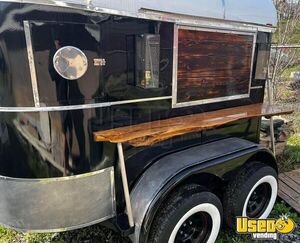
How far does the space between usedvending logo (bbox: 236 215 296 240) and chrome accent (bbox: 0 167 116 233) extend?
153 cm

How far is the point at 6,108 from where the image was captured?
1864 mm

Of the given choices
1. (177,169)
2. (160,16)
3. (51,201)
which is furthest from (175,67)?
(51,201)

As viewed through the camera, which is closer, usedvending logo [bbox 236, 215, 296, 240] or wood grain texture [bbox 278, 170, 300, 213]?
usedvending logo [bbox 236, 215, 296, 240]

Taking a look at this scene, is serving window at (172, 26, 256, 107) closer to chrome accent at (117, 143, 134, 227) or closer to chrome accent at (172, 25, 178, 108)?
chrome accent at (172, 25, 178, 108)

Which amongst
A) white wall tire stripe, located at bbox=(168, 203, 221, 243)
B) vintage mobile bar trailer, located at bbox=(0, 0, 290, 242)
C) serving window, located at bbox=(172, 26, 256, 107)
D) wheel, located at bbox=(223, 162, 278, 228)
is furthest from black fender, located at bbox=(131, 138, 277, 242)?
serving window, located at bbox=(172, 26, 256, 107)

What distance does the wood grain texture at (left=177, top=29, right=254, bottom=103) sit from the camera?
2.48m

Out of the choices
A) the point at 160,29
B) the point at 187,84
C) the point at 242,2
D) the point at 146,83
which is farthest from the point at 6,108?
the point at 242,2

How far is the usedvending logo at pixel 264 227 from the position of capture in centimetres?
283

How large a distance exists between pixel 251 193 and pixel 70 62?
219 cm

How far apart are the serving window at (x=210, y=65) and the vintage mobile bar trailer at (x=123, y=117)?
1 cm

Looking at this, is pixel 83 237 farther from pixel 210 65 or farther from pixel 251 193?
pixel 210 65

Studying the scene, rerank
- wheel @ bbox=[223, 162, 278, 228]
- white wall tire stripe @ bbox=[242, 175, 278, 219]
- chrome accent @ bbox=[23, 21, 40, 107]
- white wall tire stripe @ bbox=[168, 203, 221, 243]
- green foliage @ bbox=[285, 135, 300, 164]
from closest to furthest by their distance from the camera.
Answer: chrome accent @ bbox=[23, 21, 40, 107] < white wall tire stripe @ bbox=[168, 203, 221, 243] < wheel @ bbox=[223, 162, 278, 228] < white wall tire stripe @ bbox=[242, 175, 278, 219] < green foliage @ bbox=[285, 135, 300, 164]

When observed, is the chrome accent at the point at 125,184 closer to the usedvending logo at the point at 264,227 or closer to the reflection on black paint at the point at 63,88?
the reflection on black paint at the point at 63,88

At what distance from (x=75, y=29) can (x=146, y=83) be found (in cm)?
67
